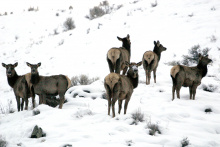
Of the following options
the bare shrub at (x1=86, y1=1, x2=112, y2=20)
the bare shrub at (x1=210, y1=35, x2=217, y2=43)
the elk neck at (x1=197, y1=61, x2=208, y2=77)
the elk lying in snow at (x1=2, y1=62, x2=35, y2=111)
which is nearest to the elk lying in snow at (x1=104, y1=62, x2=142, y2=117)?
the elk neck at (x1=197, y1=61, x2=208, y2=77)

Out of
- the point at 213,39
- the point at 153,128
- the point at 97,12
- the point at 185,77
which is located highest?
the point at 97,12

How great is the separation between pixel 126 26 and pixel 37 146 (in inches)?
664

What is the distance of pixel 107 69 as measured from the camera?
14.1m

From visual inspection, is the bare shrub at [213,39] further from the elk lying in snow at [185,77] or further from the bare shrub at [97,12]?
the bare shrub at [97,12]

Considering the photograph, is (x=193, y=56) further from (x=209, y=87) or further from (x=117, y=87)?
(x=117, y=87)

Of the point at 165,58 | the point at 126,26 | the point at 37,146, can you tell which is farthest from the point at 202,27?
the point at 37,146

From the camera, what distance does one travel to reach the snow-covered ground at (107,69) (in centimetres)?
506

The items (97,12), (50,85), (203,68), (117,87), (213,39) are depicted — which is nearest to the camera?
(117,87)

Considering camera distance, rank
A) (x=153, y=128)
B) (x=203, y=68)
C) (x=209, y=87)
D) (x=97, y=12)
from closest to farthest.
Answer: (x=153, y=128), (x=203, y=68), (x=209, y=87), (x=97, y=12)

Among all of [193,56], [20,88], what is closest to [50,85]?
[20,88]

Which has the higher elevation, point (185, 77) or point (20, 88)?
point (185, 77)

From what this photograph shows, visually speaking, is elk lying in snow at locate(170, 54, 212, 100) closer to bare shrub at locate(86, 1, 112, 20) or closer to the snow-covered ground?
the snow-covered ground

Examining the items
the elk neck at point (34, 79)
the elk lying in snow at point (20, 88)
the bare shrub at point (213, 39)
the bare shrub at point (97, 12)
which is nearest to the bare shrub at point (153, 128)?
the elk neck at point (34, 79)

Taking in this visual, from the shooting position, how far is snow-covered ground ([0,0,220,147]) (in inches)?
199
